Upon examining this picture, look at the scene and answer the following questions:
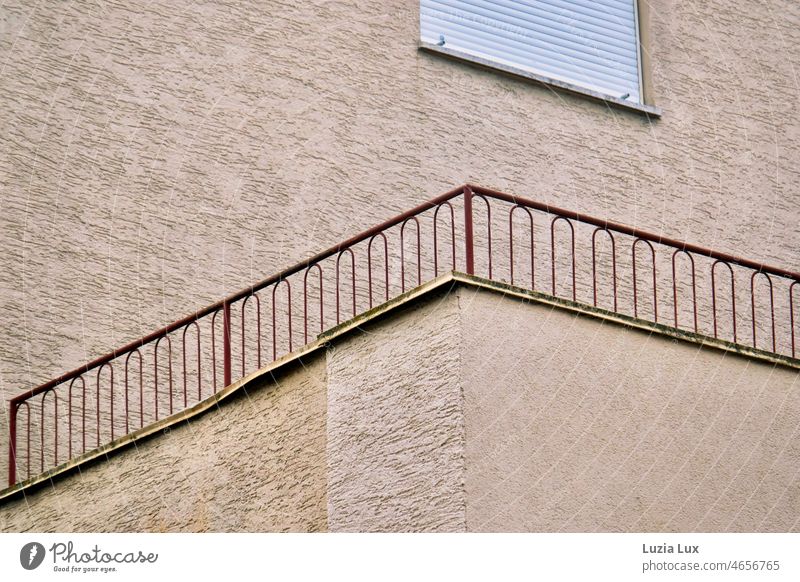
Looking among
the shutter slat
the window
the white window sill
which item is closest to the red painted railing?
the white window sill

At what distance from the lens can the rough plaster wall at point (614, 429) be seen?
998 cm

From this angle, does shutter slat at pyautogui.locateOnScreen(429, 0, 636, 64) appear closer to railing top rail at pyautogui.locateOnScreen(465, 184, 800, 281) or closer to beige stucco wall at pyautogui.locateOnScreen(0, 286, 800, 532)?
railing top rail at pyautogui.locateOnScreen(465, 184, 800, 281)

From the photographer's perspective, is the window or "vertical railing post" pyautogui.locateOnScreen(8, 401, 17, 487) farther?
the window

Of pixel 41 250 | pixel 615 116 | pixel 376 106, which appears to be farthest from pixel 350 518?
pixel 615 116

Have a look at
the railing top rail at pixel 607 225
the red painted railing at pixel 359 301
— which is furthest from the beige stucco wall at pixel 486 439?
the railing top rail at pixel 607 225

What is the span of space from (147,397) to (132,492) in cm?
144

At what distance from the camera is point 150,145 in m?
13.5

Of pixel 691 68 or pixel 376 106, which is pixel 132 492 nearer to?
pixel 376 106

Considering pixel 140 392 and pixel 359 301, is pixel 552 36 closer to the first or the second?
pixel 359 301

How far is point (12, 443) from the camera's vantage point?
12.3m

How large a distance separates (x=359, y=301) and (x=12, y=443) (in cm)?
307

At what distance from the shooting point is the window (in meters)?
15.5

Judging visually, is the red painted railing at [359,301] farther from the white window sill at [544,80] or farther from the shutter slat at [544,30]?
the shutter slat at [544,30]
